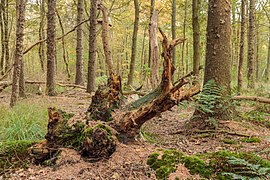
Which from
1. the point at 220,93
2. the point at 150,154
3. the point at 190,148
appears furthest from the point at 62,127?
Answer: the point at 220,93

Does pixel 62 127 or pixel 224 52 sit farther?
pixel 224 52

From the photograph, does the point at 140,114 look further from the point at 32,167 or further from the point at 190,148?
the point at 32,167

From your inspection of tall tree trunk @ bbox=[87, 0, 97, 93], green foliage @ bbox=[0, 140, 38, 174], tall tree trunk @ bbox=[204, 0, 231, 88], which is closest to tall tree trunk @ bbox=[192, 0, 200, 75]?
tall tree trunk @ bbox=[204, 0, 231, 88]

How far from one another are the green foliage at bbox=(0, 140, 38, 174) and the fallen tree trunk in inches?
6.9

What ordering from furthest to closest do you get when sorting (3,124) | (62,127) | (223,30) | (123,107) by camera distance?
(223,30)
(3,124)
(123,107)
(62,127)

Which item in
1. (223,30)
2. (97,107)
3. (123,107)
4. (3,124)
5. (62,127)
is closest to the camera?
(62,127)

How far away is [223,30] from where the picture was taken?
197 inches

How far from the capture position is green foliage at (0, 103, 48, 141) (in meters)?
4.25

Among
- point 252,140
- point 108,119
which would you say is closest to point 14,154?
point 108,119

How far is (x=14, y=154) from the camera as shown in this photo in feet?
10.7

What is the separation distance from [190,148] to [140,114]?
1029mm

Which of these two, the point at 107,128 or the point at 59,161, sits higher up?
the point at 107,128

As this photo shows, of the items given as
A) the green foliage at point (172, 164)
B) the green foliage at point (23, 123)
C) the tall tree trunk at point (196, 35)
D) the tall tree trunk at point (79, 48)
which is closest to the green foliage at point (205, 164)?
the green foliage at point (172, 164)

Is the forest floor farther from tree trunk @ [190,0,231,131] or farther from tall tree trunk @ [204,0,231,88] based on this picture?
tall tree trunk @ [204,0,231,88]
